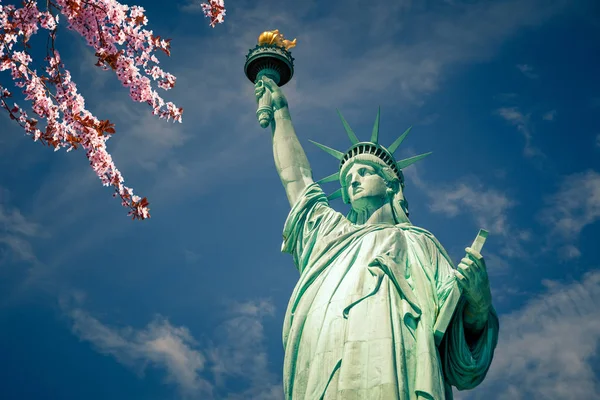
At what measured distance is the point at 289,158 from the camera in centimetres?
1168

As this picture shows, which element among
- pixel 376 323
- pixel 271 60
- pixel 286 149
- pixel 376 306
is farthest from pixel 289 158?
pixel 376 323

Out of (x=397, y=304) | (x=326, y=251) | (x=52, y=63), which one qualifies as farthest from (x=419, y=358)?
(x=52, y=63)

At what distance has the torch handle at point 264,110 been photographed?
40.0 feet

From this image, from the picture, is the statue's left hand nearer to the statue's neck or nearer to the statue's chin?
the statue's neck

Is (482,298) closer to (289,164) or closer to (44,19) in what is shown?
(289,164)

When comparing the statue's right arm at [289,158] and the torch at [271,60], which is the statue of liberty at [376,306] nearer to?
the statue's right arm at [289,158]

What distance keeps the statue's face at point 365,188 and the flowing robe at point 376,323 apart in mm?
549

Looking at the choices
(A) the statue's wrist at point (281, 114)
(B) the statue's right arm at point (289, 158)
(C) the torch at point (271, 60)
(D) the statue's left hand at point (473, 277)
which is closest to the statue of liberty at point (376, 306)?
(D) the statue's left hand at point (473, 277)

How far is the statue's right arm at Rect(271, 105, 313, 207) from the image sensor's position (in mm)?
11453

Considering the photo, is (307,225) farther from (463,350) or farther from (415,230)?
(463,350)

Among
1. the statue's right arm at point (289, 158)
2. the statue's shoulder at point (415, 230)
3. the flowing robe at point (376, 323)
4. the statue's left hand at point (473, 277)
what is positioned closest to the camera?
the flowing robe at point (376, 323)

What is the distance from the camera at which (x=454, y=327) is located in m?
9.11

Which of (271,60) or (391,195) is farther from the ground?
(271,60)

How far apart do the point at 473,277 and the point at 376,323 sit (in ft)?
4.03
